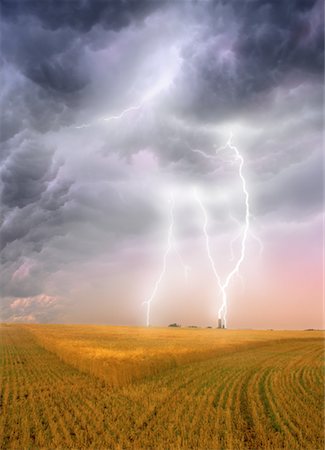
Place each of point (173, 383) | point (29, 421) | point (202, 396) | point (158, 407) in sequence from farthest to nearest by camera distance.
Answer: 1. point (173, 383)
2. point (202, 396)
3. point (158, 407)
4. point (29, 421)

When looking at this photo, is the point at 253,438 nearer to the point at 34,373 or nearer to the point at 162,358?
the point at 162,358

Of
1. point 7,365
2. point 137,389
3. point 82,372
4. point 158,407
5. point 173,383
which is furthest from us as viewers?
point 7,365

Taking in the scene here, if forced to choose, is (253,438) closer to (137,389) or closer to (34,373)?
(137,389)

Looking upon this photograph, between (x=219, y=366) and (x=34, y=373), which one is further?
(x=219, y=366)

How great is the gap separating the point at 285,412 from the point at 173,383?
6343 mm

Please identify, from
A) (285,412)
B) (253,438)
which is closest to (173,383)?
(285,412)

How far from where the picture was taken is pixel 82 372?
21.4 metres

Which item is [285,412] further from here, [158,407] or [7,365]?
[7,365]

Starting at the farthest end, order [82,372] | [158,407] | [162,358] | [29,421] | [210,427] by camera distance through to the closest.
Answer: [162,358] → [82,372] → [158,407] → [29,421] → [210,427]

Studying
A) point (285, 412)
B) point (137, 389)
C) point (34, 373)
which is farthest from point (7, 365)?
point (285, 412)

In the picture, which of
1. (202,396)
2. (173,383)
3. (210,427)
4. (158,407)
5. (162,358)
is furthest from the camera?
(162,358)

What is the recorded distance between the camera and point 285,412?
11.9 meters

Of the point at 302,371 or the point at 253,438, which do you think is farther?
the point at 302,371

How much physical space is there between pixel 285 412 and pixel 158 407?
3.88 metres
